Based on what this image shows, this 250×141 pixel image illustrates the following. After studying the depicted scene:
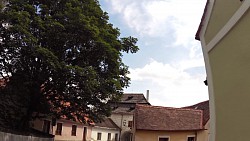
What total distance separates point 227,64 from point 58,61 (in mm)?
16843

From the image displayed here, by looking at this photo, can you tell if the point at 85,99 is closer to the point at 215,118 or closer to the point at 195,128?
the point at 195,128

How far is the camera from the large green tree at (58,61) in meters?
21.5

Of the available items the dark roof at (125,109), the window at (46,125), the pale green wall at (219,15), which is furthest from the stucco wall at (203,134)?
the dark roof at (125,109)

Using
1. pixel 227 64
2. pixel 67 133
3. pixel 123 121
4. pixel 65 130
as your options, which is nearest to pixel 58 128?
pixel 65 130

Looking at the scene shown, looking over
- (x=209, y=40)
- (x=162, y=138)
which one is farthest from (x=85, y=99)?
(x=209, y=40)

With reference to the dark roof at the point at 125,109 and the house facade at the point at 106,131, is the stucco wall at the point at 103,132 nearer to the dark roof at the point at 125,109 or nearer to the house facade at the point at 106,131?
the house facade at the point at 106,131

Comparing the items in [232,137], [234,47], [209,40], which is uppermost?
[209,40]

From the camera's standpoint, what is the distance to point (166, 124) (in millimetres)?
28703

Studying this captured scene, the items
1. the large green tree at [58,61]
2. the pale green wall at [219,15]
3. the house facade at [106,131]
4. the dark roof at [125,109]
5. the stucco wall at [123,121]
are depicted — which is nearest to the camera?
the pale green wall at [219,15]

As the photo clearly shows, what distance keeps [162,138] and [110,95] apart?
22.8ft

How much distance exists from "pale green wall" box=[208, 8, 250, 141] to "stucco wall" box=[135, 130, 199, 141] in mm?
21237

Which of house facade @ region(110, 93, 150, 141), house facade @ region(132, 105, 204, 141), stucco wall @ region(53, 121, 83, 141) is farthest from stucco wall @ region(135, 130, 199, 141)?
house facade @ region(110, 93, 150, 141)

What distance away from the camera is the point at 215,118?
6.58 m

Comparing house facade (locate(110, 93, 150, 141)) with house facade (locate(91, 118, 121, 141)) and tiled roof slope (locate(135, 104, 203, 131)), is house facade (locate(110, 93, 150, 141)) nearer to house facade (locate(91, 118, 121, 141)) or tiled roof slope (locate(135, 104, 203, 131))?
house facade (locate(91, 118, 121, 141))
